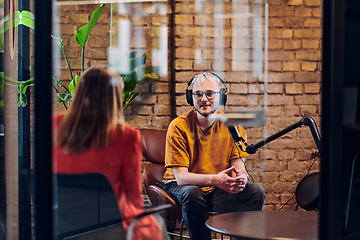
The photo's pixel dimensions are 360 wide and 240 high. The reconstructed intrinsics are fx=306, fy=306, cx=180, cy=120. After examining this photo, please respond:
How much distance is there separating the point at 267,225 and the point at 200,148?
2.13ft

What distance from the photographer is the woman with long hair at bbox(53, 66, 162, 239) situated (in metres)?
1.27

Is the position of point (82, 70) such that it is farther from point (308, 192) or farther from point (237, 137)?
point (308, 192)

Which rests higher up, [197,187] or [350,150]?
[350,150]

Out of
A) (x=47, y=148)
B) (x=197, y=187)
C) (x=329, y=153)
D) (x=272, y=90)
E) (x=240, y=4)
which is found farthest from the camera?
(x=272, y=90)

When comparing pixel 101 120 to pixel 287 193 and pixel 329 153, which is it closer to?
pixel 329 153

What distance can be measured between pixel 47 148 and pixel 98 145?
0.21m

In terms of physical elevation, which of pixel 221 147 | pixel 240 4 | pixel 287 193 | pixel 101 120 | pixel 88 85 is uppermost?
pixel 240 4

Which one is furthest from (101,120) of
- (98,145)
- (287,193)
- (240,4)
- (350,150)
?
(287,193)

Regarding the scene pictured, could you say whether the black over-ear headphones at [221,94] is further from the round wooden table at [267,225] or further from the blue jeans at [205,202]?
the round wooden table at [267,225]

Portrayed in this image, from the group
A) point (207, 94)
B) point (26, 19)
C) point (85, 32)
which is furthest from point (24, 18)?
point (207, 94)

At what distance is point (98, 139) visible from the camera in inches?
50.2

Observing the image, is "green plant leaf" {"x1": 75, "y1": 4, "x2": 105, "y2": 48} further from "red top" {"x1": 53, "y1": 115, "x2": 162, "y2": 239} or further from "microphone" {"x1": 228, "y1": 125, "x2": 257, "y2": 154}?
"microphone" {"x1": 228, "y1": 125, "x2": 257, "y2": 154}

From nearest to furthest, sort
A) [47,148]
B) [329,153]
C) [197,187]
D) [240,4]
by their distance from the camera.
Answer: [329,153] < [47,148] < [197,187] < [240,4]

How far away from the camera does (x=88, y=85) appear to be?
129 cm
